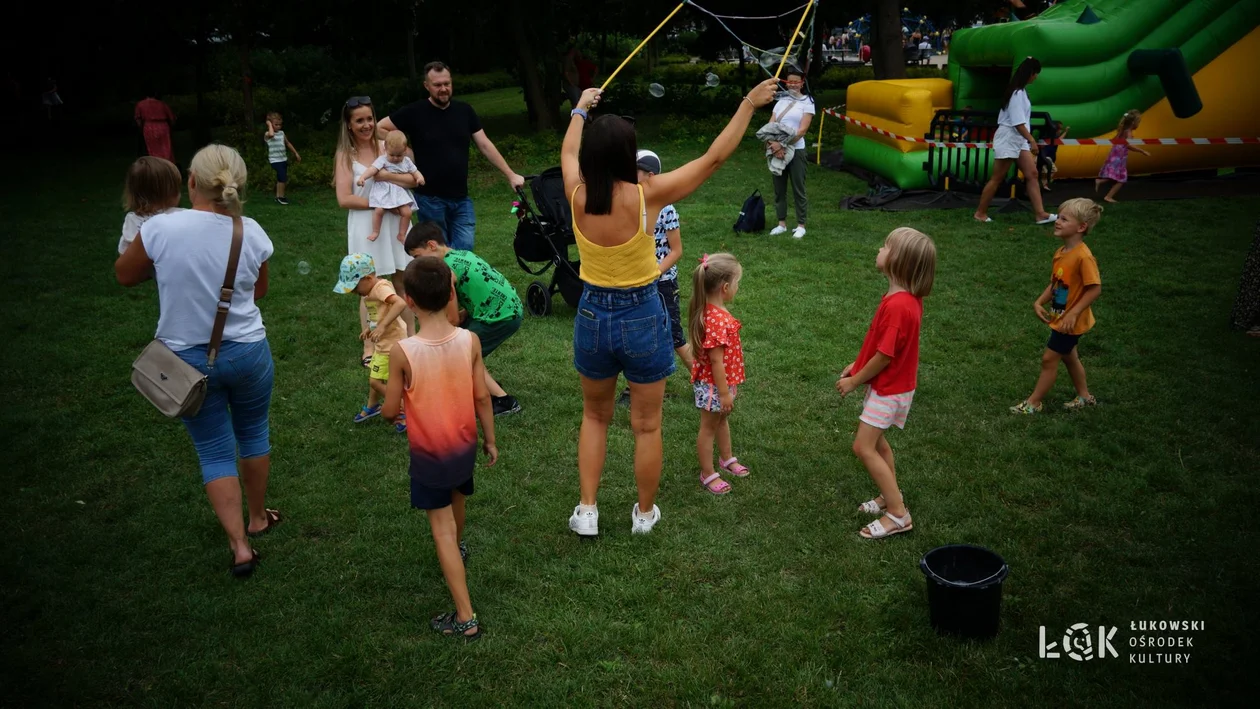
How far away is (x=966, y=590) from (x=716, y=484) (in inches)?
65.6

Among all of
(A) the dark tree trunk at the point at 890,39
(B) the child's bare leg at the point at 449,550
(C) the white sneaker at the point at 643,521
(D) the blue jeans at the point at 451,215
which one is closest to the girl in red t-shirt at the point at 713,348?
(C) the white sneaker at the point at 643,521

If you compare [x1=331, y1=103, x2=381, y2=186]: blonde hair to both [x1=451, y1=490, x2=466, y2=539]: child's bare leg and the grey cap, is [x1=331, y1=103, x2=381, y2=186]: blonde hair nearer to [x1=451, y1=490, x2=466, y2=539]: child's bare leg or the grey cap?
the grey cap

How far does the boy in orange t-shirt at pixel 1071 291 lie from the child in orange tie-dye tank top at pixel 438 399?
12.1ft

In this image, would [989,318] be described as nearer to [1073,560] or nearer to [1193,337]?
[1193,337]

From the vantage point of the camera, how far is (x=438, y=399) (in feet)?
11.6

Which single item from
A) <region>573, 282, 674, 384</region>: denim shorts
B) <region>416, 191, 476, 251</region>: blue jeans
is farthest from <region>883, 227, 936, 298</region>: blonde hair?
<region>416, 191, 476, 251</region>: blue jeans

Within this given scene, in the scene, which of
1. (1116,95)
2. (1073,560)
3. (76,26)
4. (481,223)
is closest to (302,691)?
(1073,560)

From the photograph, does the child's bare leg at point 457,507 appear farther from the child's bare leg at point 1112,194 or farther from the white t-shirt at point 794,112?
the child's bare leg at point 1112,194

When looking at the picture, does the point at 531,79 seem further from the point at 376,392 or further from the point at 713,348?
the point at 713,348

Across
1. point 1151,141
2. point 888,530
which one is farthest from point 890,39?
point 888,530

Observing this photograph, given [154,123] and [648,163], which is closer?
[648,163]

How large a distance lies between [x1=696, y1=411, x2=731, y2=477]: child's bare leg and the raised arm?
54.4 inches

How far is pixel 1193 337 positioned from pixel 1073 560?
3.71 metres

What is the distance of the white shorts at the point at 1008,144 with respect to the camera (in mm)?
10305
